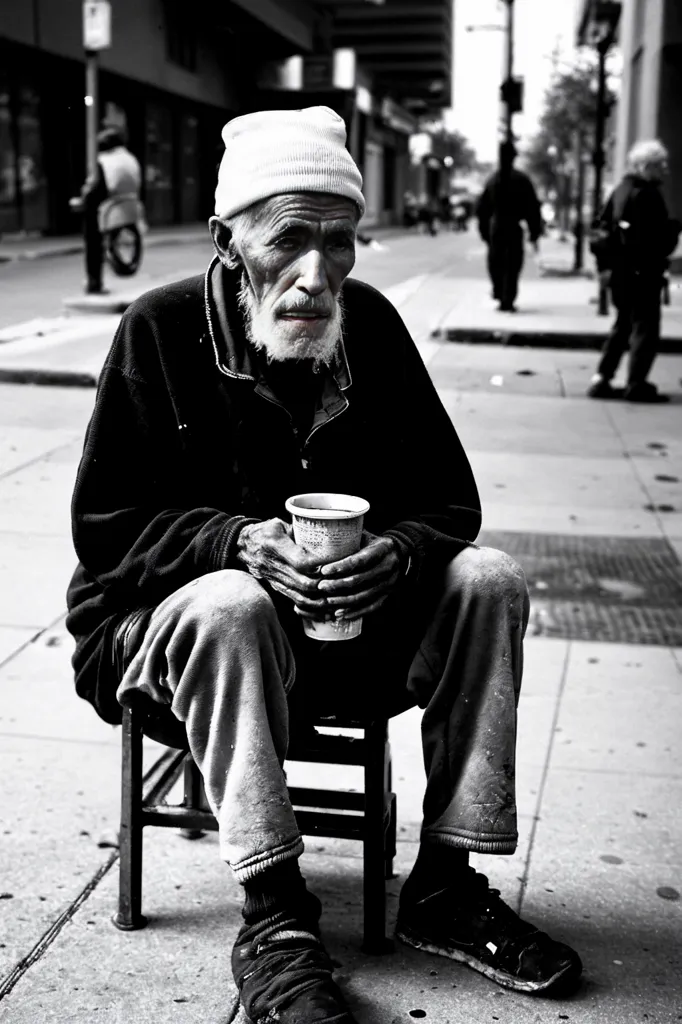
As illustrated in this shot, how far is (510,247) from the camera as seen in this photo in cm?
1459

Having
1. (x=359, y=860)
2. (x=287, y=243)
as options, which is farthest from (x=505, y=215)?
(x=287, y=243)

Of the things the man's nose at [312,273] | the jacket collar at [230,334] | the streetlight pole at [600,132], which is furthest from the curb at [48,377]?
the streetlight pole at [600,132]

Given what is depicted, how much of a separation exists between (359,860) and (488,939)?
55 cm

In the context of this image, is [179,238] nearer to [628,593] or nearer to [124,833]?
[628,593]

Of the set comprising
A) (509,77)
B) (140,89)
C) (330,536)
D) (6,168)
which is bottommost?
(330,536)

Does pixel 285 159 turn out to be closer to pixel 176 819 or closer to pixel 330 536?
pixel 330 536

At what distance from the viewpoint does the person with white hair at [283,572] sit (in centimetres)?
229

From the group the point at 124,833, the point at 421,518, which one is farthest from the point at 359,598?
the point at 124,833

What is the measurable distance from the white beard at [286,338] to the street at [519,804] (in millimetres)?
1142

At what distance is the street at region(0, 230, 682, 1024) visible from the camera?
2441 mm

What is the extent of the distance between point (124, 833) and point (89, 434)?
78cm

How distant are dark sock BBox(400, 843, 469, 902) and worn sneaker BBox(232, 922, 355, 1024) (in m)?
0.27

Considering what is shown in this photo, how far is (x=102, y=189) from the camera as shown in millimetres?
14414

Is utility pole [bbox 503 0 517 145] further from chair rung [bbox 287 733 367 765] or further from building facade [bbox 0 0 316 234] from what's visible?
chair rung [bbox 287 733 367 765]
